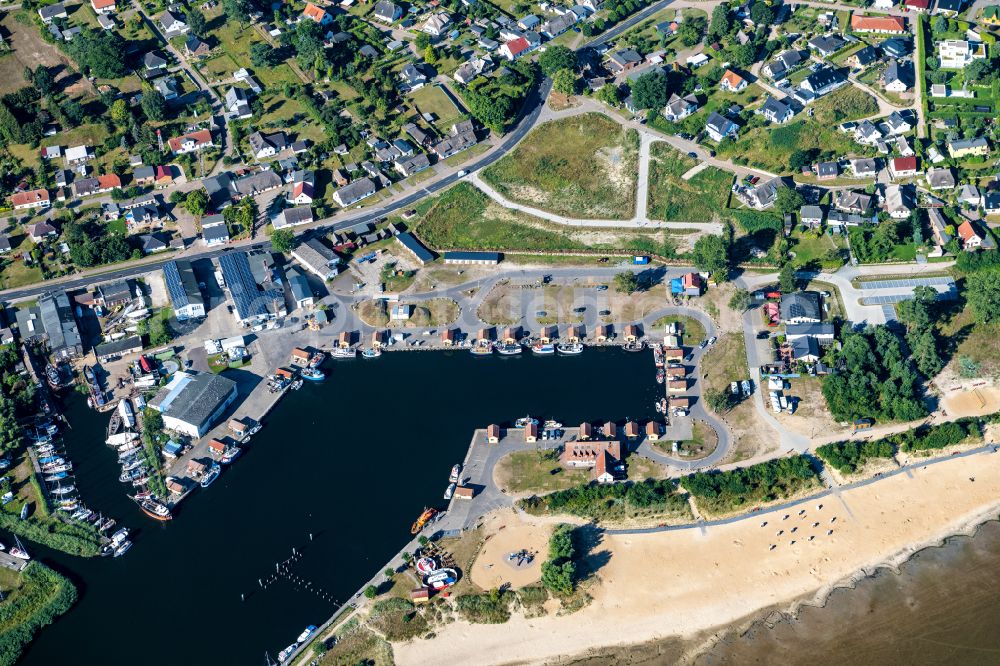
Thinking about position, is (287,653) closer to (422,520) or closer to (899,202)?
(422,520)

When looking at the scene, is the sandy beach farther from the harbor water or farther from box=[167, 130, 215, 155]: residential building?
box=[167, 130, 215, 155]: residential building

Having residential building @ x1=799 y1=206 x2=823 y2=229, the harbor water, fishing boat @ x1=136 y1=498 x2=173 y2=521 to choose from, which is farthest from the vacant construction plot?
fishing boat @ x1=136 y1=498 x2=173 y2=521

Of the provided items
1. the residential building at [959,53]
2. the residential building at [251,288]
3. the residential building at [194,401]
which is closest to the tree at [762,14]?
the residential building at [959,53]

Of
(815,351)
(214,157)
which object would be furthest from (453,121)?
(815,351)

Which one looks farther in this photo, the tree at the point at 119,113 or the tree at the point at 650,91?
the tree at the point at 119,113

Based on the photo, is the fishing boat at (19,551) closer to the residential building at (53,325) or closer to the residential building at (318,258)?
the residential building at (53,325)

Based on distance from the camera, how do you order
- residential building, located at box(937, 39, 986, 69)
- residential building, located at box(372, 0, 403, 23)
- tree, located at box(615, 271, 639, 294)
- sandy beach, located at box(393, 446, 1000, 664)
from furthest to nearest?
residential building, located at box(372, 0, 403, 23) → residential building, located at box(937, 39, 986, 69) → tree, located at box(615, 271, 639, 294) → sandy beach, located at box(393, 446, 1000, 664)
